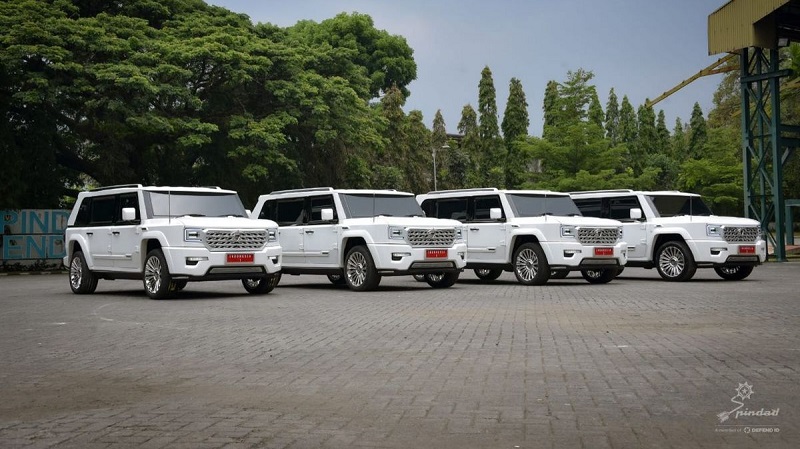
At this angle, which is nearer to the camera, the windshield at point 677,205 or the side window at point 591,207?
the windshield at point 677,205

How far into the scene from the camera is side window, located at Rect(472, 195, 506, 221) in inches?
866

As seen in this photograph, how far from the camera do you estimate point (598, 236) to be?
2098 centimetres

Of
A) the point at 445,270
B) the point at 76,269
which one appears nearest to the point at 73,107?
the point at 76,269

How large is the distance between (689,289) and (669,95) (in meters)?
38.5

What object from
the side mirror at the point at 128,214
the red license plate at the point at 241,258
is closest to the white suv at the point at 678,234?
the red license plate at the point at 241,258

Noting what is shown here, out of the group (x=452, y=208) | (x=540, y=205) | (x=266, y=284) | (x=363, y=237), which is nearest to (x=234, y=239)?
(x=266, y=284)

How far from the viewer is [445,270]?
65.1 ft

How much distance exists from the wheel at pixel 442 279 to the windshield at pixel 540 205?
2.03 metres

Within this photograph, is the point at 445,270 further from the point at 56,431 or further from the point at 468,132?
the point at 468,132

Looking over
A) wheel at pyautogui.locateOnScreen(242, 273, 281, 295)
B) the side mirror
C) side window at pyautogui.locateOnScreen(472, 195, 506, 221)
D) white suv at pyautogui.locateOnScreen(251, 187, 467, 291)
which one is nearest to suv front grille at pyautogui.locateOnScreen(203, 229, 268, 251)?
wheel at pyautogui.locateOnScreen(242, 273, 281, 295)

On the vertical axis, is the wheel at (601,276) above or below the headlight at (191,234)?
below

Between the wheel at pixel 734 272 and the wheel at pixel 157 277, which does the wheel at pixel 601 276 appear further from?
the wheel at pixel 157 277

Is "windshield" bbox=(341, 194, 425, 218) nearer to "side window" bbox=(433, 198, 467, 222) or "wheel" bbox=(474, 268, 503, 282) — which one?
"side window" bbox=(433, 198, 467, 222)

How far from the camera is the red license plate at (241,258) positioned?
689 inches
